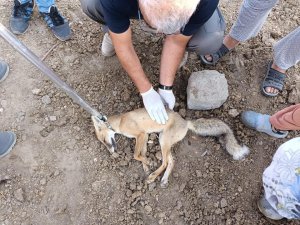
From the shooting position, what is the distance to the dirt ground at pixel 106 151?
3.02 m

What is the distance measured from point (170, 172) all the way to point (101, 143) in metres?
0.63

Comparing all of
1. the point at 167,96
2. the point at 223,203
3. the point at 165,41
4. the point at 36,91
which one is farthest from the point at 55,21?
the point at 223,203

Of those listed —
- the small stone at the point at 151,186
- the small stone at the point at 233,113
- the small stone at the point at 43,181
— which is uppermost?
the small stone at the point at 233,113

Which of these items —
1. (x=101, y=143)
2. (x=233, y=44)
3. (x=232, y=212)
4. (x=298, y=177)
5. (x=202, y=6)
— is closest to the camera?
(x=298, y=177)

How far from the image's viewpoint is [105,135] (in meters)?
3.17

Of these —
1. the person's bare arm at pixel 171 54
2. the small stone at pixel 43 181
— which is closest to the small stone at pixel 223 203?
the person's bare arm at pixel 171 54

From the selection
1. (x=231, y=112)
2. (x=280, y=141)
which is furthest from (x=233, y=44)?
(x=280, y=141)

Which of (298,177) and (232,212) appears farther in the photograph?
(232,212)

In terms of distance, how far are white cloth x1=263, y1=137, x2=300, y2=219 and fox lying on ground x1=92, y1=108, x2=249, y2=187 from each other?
2.10 ft

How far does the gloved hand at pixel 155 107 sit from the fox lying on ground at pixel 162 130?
0.16ft

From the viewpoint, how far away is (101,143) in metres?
→ 3.24

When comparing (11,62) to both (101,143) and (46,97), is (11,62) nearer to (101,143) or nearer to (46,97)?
(46,97)

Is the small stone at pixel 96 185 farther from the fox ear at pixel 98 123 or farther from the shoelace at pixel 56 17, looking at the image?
the shoelace at pixel 56 17

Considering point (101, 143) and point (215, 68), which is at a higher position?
point (215, 68)
